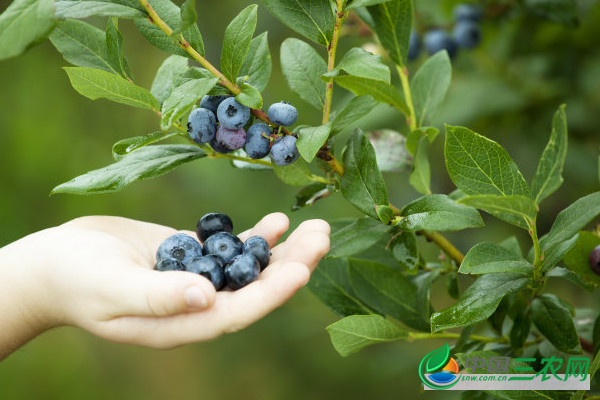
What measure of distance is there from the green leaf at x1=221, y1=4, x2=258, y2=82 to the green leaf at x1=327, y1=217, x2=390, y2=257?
34 centimetres

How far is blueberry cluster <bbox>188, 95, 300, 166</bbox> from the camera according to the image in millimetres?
925

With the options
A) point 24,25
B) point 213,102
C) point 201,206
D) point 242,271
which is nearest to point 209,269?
point 242,271

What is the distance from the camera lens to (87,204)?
3.20 meters

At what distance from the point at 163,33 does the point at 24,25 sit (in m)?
0.23

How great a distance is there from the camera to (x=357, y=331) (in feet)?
3.25

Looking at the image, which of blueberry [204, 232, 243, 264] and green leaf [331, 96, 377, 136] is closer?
green leaf [331, 96, 377, 136]

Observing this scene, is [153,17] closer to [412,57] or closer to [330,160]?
[330,160]

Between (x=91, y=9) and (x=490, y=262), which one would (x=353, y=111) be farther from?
(x=91, y=9)

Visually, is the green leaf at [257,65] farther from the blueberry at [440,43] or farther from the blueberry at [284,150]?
the blueberry at [440,43]

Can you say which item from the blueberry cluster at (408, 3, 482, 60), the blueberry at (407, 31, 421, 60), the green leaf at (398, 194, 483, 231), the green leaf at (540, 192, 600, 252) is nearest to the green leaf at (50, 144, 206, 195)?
the green leaf at (398, 194, 483, 231)

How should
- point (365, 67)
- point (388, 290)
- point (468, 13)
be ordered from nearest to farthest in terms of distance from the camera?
1. point (365, 67)
2. point (388, 290)
3. point (468, 13)

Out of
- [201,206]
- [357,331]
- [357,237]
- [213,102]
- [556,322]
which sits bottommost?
[201,206]

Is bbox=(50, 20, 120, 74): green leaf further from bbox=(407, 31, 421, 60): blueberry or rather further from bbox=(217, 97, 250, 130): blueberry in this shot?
bbox=(407, 31, 421, 60): blueberry

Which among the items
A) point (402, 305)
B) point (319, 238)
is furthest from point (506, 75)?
point (319, 238)
